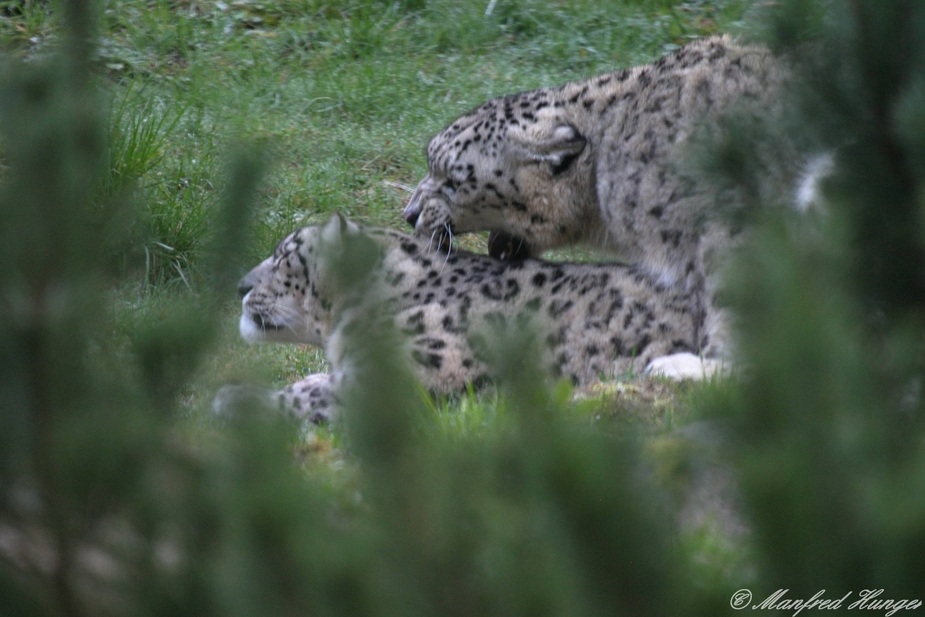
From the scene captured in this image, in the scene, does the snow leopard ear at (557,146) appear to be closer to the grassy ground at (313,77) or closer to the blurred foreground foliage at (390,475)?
the grassy ground at (313,77)

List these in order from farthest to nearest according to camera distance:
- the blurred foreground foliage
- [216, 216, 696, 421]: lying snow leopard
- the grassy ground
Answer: the grassy ground, [216, 216, 696, 421]: lying snow leopard, the blurred foreground foliage

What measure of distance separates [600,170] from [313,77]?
474cm

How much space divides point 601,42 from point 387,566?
1020 cm

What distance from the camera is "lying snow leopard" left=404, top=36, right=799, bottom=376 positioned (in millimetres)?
5797

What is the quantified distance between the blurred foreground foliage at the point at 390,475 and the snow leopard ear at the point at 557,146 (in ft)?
14.7

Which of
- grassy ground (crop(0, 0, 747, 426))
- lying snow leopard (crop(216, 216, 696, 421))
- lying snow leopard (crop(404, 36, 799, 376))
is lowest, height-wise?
grassy ground (crop(0, 0, 747, 426))

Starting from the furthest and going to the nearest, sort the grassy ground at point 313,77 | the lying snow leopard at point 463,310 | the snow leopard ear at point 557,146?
the grassy ground at point 313,77 < the snow leopard ear at point 557,146 < the lying snow leopard at point 463,310

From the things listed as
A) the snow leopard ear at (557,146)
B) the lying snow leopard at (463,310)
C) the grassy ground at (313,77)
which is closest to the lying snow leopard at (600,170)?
the snow leopard ear at (557,146)

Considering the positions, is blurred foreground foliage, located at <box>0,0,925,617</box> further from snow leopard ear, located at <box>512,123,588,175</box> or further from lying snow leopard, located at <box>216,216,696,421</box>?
snow leopard ear, located at <box>512,123,588,175</box>

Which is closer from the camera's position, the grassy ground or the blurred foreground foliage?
the blurred foreground foliage

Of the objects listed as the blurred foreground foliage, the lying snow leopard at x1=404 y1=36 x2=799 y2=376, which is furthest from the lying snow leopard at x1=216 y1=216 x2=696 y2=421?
the blurred foreground foliage

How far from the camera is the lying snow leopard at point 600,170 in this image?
5797mm

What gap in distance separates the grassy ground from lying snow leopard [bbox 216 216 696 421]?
0.66m

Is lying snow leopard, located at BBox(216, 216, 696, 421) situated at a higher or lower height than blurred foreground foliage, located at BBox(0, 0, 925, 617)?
lower
